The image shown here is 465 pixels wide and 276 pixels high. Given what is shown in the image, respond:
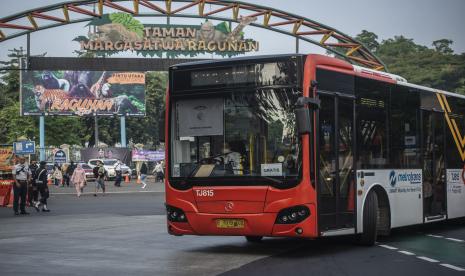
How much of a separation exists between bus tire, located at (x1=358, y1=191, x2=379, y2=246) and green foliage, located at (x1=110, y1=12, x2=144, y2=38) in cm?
3553

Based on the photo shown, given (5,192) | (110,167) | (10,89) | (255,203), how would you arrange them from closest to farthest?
(255,203)
(5,192)
(110,167)
(10,89)

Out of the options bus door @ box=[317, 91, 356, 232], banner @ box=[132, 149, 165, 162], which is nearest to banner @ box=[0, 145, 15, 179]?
bus door @ box=[317, 91, 356, 232]

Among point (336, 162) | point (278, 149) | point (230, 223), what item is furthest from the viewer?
point (336, 162)

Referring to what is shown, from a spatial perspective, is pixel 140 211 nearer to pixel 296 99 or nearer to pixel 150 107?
pixel 296 99

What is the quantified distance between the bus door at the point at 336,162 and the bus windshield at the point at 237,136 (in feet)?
1.93

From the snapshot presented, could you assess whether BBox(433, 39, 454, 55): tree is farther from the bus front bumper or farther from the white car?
the bus front bumper

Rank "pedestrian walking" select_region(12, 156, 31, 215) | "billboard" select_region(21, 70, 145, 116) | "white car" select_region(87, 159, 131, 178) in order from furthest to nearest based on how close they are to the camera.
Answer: "billboard" select_region(21, 70, 145, 116), "white car" select_region(87, 159, 131, 178), "pedestrian walking" select_region(12, 156, 31, 215)

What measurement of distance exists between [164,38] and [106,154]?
26337 mm

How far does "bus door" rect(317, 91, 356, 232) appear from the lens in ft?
42.6

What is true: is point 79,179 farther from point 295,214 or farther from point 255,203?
point 295,214

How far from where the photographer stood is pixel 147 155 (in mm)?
73062

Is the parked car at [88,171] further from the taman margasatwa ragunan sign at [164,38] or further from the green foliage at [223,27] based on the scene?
the green foliage at [223,27]

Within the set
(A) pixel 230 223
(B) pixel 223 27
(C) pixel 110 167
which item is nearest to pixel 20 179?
(A) pixel 230 223

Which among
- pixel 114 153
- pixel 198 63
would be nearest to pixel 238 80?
pixel 198 63
